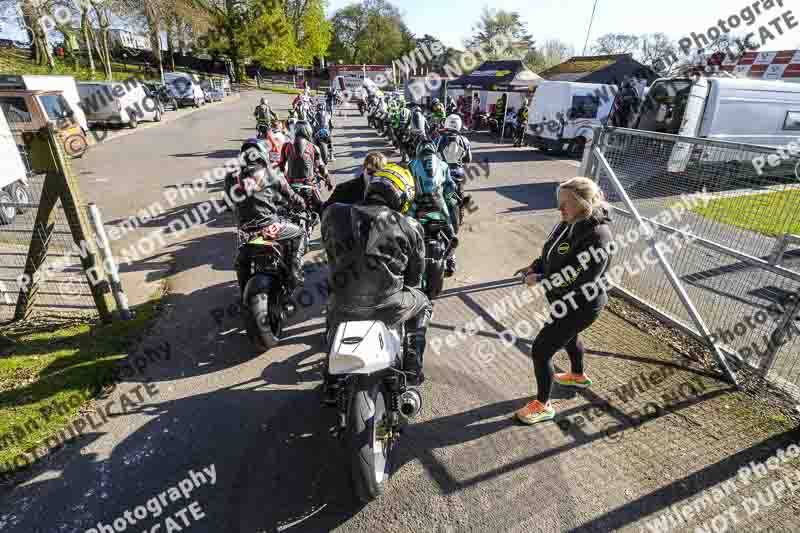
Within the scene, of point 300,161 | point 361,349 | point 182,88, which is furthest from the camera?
point 182,88

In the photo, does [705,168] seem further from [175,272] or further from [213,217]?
[213,217]

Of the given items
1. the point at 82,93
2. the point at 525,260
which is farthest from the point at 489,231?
the point at 82,93

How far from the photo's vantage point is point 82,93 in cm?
1947

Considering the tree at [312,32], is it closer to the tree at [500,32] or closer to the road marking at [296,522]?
the tree at [500,32]

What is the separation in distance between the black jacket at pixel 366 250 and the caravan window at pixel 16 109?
14763 millimetres

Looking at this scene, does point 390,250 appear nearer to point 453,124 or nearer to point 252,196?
point 252,196

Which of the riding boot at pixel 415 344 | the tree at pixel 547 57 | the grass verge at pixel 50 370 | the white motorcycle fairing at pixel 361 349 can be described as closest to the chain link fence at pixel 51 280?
the grass verge at pixel 50 370

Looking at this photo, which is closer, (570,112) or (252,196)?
(252,196)

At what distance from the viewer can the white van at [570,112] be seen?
51.0ft

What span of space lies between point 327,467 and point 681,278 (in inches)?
174

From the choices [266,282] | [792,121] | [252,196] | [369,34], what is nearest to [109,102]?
[252,196]

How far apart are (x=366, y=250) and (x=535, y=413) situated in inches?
78.7

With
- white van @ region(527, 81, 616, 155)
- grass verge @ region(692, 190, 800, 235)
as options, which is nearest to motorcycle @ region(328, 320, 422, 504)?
grass verge @ region(692, 190, 800, 235)

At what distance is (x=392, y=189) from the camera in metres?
2.82
